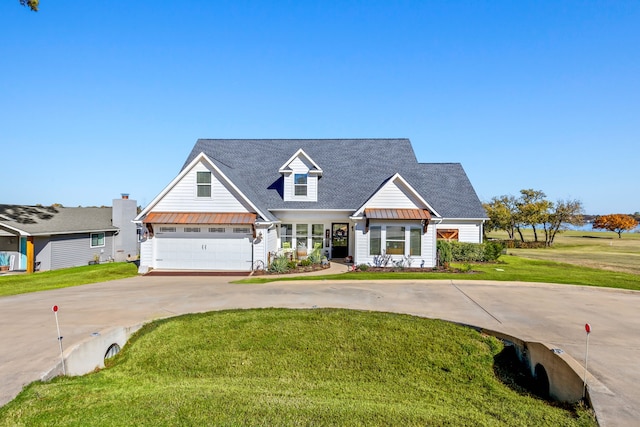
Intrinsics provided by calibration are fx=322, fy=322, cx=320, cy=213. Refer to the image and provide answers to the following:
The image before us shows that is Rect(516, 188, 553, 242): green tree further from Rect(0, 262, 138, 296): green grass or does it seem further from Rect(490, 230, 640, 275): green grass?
Rect(0, 262, 138, 296): green grass

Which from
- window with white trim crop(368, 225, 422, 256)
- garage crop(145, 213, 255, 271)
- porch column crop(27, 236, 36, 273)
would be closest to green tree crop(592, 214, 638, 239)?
window with white trim crop(368, 225, 422, 256)

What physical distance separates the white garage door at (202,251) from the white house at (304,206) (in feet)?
0.19

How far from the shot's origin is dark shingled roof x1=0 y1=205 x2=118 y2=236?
21953mm

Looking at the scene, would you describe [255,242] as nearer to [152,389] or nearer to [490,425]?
[152,389]

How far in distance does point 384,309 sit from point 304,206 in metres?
12.2

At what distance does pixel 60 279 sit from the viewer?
56.6 feet

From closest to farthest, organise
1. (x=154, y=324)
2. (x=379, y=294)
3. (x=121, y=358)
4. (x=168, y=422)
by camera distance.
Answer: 1. (x=168, y=422)
2. (x=121, y=358)
3. (x=154, y=324)
4. (x=379, y=294)

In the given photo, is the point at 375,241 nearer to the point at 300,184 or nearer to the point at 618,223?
the point at 300,184

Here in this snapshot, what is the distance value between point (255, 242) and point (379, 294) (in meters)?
8.60

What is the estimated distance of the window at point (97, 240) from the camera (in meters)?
25.8

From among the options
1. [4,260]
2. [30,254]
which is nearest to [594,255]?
[30,254]

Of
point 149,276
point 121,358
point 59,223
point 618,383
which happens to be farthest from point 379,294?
point 59,223

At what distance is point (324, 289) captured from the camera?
46.7 feet

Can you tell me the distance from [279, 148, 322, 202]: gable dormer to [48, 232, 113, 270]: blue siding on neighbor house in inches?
648
